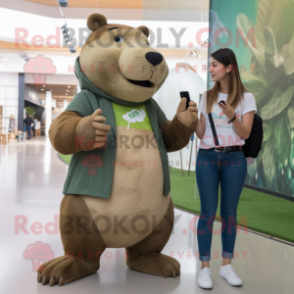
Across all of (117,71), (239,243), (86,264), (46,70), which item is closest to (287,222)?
(239,243)

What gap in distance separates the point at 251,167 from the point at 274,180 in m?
0.59

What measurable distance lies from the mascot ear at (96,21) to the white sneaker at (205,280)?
1582mm

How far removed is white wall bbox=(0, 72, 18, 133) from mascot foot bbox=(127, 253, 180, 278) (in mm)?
15663

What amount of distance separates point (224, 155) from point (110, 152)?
64cm

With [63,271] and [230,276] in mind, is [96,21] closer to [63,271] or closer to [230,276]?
[63,271]

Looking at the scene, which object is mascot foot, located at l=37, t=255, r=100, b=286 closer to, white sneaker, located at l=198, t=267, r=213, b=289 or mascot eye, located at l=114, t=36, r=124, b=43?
white sneaker, located at l=198, t=267, r=213, b=289

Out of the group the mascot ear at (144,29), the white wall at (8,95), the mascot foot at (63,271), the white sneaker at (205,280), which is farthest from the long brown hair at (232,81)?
the white wall at (8,95)

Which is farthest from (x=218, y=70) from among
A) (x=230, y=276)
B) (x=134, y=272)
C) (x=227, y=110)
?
(x=134, y=272)

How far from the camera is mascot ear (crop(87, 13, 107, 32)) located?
6.23ft

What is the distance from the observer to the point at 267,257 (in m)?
2.35

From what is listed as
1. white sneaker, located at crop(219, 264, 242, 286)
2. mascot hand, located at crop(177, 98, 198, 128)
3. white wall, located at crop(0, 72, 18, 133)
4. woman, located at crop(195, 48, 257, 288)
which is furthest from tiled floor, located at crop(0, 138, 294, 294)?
white wall, located at crop(0, 72, 18, 133)

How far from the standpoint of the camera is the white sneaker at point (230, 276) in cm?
186

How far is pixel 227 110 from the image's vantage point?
1.69 meters

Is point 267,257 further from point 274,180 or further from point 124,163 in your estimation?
point 274,180
